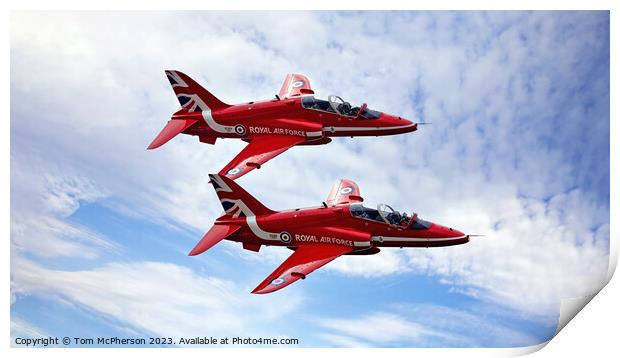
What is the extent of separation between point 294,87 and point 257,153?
1394 millimetres

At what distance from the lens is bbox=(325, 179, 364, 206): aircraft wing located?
15891mm

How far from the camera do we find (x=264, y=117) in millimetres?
16078

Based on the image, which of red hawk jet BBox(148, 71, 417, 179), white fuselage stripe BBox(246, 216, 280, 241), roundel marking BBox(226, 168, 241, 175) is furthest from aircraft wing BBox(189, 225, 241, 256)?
red hawk jet BBox(148, 71, 417, 179)

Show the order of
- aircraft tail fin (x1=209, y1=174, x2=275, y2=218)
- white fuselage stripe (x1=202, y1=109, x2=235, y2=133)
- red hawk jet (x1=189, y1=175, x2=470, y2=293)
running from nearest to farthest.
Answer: red hawk jet (x1=189, y1=175, x2=470, y2=293), aircraft tail fin (x1=209, y1=174, x2=275, y2=218), white fuselage stripe (x1=202, y1=109, x2=235, y2=133)

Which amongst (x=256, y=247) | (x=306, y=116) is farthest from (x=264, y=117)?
(x=256, y=247)

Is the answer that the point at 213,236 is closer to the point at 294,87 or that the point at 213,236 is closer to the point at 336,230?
the point at 336,230

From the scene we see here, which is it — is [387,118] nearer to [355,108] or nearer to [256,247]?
[355,108]

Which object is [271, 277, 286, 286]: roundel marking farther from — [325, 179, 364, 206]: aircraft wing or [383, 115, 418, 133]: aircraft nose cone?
[383, 115, 418, 133]: aircraft nose cone

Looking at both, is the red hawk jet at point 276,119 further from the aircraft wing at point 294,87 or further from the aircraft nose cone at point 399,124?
the aircraft wing at point 294,87

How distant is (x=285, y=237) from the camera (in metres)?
15.1

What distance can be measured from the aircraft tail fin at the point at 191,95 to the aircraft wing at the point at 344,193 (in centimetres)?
157

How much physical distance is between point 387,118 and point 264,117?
139cm

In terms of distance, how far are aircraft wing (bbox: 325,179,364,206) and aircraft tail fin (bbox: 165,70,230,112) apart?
1.57 m

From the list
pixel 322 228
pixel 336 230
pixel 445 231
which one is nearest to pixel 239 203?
pixel 322 228
